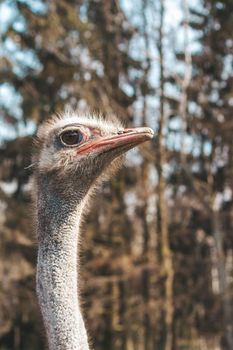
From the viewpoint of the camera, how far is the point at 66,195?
158 inches

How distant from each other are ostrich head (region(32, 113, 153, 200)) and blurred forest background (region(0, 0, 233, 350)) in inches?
446

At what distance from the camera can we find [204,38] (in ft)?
65.3

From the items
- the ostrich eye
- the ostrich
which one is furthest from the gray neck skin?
the ostrich eye

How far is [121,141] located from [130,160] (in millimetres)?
16177

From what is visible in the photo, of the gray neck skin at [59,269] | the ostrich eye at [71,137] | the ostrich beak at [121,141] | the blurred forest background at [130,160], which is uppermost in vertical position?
the blurred forest background at [130,160]

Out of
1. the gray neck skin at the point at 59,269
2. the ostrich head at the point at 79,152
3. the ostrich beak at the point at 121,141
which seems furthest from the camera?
the ostrich head at the point at 79,152

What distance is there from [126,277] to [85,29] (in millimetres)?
6174

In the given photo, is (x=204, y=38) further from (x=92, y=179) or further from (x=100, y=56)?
(x=92, y=179)

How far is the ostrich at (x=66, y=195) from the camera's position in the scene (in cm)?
355

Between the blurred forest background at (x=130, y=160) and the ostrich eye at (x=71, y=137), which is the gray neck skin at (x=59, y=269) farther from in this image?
the blurred forest background at (x=130, y=160)

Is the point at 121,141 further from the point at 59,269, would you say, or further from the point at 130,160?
the point at 130,160

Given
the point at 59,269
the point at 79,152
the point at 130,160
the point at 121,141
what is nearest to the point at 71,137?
the point at 79,152

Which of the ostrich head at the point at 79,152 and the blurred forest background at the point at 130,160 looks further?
the blurred forest background at the point at 130,160

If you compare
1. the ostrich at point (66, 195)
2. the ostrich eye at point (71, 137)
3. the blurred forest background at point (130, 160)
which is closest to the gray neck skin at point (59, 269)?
the ostrich at point (66, 195)
